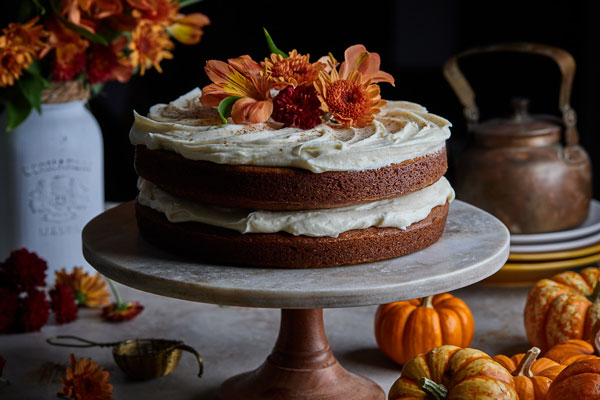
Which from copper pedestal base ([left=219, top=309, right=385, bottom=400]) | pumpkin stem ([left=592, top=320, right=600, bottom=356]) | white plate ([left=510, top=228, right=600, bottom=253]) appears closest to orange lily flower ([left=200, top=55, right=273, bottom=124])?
copper pedestal base ([left=219, top=309, right=385, bottom=400])

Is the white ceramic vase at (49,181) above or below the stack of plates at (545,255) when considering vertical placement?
above

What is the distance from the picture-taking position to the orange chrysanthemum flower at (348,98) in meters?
1.65

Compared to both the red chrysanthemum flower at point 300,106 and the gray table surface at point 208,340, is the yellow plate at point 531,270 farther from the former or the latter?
the red chrysanthemum flower at point 300,106

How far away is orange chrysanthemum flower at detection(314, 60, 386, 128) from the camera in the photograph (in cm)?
165

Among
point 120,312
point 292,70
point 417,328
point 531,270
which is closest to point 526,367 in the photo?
point 417,328

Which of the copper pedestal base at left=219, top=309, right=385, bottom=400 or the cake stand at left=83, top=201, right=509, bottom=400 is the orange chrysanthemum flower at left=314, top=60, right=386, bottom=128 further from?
the copper pedestal base at left=219, top=309, right=385, bottom=400

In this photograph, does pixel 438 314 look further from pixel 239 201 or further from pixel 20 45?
pixel 20 45

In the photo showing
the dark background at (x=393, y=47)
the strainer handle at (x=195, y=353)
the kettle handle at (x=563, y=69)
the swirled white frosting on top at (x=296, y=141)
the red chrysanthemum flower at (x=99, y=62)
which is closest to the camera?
the swirled white frosting on top at (x=296, y=141)

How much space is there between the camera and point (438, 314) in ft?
6.76

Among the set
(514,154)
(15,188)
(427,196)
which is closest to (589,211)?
(514,154)

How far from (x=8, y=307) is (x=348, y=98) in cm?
111

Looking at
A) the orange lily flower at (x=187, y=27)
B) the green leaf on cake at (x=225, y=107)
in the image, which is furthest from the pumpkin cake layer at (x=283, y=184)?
the orange lily flower at (x=187, y=27)

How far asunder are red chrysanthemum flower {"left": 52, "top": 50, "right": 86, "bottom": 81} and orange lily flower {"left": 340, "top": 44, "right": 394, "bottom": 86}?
3.15 ft

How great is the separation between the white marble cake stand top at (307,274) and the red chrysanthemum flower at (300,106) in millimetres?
306
